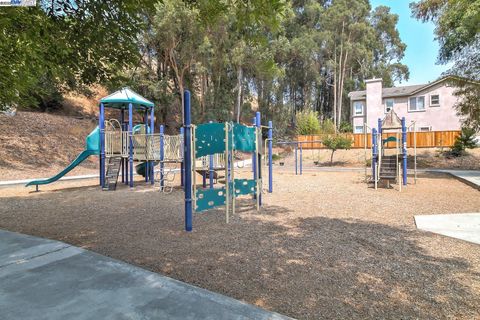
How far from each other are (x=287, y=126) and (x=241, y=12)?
41604mm

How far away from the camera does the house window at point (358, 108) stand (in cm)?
3781

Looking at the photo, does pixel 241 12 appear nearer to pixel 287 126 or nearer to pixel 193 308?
pixel 193 308

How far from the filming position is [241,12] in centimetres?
448

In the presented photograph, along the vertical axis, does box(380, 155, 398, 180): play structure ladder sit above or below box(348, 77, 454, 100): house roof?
below

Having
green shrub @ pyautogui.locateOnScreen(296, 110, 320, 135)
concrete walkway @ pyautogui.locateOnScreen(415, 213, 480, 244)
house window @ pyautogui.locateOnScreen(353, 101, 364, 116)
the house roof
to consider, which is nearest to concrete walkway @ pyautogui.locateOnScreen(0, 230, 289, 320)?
concrete walkway @ pyautogui.locateOnScreen(415, 213, 480, 244)

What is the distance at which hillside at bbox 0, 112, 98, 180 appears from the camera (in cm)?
1697

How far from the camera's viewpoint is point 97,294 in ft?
9.96

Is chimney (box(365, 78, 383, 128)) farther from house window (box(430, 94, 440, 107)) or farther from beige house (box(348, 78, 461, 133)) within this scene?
A: house window (box(430, 94, 440, 107))

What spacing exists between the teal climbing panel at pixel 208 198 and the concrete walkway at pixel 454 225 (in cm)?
384

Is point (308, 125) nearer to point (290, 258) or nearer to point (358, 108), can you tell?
point (358, 108)

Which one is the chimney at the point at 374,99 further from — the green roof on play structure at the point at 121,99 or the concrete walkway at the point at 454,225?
the concrete walkway at the point at 454,225

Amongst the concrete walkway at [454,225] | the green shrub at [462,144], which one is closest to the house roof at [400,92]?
the green shrub at [462,144]

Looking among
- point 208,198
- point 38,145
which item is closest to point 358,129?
point 38,145

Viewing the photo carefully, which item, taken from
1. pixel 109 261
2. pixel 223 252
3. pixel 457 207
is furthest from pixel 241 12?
pixel 457 207
